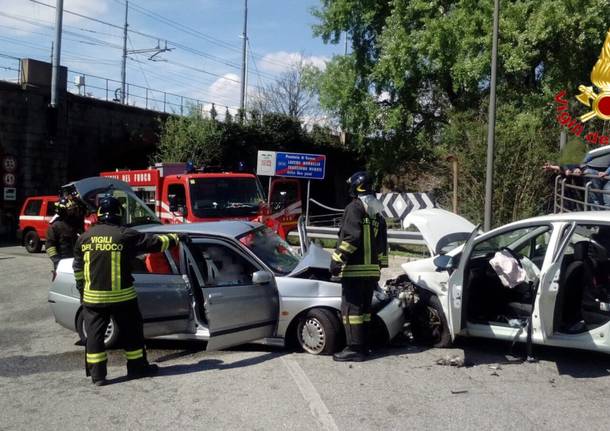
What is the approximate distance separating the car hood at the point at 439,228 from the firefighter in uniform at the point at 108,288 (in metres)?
3.38

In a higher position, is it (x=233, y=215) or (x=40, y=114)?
(x=40, y=114)

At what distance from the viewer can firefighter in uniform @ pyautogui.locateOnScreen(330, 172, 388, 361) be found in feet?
19.9

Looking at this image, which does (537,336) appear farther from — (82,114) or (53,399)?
(82,114)

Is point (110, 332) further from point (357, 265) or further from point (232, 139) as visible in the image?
point (232, 139)

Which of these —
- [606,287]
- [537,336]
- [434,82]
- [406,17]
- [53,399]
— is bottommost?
[53,399]

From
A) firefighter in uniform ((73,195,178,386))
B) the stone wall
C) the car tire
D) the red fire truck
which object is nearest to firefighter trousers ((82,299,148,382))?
firefighter in uniform ((73,195,178,386))

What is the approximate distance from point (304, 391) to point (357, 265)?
1.42 meters

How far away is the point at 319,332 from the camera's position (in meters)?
6.35

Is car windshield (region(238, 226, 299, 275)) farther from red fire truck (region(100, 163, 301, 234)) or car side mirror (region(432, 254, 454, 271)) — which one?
red fire truck (region(100, 163, 301, 234))

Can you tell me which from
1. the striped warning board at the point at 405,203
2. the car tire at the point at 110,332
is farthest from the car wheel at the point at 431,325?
the striped warning board at the point at 405,203

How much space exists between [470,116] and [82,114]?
13874 millimetres

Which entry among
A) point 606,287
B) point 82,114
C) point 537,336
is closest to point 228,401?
point 537,336

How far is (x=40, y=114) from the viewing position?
69.6 ft

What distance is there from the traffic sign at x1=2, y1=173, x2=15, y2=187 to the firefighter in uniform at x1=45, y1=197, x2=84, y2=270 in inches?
478
